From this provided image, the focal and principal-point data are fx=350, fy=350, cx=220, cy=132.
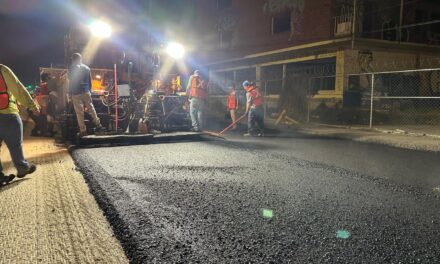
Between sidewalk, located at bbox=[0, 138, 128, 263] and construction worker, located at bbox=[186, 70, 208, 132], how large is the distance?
5583mm

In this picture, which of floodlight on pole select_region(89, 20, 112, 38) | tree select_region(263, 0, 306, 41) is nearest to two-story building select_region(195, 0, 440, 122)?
tree select_region(263, 0, 306, 41)

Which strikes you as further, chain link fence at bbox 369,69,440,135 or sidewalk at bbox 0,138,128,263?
chain link fence at bbox 369,69,440,135

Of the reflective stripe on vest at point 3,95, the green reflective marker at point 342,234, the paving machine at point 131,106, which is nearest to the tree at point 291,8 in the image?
the paving machine at point 131,106

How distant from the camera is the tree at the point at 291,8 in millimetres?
21078

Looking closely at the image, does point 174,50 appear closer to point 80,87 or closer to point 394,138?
point 80,87

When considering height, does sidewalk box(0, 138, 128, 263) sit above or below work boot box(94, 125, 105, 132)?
below

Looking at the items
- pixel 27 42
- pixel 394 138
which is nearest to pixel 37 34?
pixel 27 42

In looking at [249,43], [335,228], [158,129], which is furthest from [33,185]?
[249,43]

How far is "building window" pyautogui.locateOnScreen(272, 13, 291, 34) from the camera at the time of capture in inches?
882

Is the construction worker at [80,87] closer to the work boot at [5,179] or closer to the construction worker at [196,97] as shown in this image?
the construction worker at [196,97]

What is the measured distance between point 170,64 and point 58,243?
31.0 ft

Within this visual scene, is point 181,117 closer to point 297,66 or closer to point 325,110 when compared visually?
point 325,110

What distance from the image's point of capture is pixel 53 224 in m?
3.41

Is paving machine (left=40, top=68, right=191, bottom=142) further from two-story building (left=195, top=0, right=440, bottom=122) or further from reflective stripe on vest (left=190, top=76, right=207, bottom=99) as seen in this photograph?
two-story building (left=195, top=0, right=440, bottom=122)
